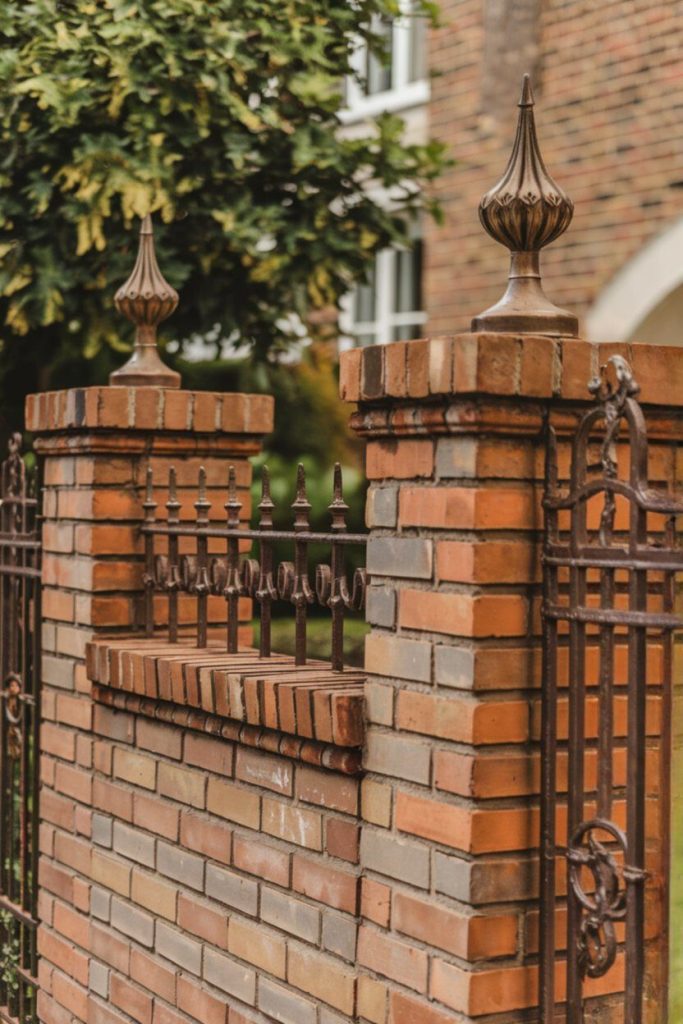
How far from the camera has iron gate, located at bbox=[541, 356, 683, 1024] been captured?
2.45m

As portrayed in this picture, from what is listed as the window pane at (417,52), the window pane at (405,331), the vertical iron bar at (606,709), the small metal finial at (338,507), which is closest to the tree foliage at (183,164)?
the small metal finial at (338,507)

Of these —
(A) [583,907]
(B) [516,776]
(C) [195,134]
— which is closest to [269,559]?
(B) [516,776]

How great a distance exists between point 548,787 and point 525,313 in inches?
32.6

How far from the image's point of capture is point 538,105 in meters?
9.46

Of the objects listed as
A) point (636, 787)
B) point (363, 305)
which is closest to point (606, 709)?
point (636, 787)

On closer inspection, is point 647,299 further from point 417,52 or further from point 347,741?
point 347,741

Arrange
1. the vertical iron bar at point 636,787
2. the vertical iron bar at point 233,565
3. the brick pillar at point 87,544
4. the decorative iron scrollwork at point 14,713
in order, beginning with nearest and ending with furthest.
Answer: the vertical iron bar at point 636,787 → the vertical iron bar at point 233,565 → the brick pillar at point 87,544 → the decorative iron scrollwork at point 14,713

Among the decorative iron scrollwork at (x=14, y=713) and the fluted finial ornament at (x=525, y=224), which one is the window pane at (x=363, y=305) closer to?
the decorative iron scrollwork at (x=14, y=713)

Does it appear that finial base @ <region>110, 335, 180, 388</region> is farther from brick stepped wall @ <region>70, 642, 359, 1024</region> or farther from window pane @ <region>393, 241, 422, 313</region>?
window pane @ <region>393, 241, 422, 313</region>

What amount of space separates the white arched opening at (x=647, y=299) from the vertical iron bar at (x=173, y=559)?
5258mm

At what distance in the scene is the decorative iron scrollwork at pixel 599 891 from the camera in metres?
2.48

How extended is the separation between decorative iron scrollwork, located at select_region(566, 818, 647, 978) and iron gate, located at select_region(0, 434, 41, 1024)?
7.87 feet

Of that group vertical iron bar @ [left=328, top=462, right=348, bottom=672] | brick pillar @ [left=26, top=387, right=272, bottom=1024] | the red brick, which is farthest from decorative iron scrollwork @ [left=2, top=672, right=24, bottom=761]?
the red brick

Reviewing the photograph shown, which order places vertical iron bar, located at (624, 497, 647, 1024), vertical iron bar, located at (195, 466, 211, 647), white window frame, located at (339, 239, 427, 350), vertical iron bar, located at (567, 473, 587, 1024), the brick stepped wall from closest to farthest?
vertical iron bar, located at (624, 497, 647, 1024)
vertical iron bar, located at (567, 473, 587, 1024)
the brick stepped wall
vertical iron bar, located at (195, 466, 211, 647)
white window frame, located at (339, 239, 427, 350)
